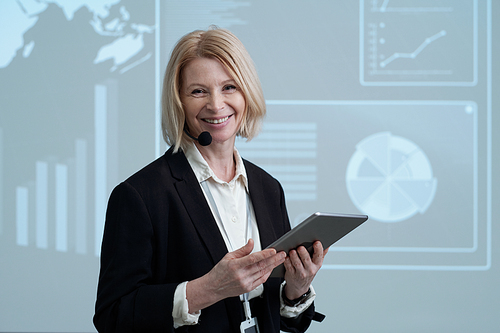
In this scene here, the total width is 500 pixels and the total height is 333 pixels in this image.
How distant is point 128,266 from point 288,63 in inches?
79.5

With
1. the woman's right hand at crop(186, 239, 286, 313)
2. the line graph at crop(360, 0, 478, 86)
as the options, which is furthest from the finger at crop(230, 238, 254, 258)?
the line graph at crop(360, 0, 478, 86)

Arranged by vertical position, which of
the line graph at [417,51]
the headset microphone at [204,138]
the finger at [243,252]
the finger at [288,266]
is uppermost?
the line graph at [417,51]

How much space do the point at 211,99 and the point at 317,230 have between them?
19.1 inches

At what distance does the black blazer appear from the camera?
1.06 metres

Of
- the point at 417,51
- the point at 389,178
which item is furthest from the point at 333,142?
the point at 417,51

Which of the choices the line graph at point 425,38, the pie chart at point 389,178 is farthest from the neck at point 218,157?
the line graph at point 425,38

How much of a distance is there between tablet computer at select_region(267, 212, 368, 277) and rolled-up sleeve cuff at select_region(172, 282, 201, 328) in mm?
248

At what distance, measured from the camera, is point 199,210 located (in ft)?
3.87

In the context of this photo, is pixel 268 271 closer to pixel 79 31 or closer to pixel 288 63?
pixel 288 63

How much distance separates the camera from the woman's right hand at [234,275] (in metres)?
0.96

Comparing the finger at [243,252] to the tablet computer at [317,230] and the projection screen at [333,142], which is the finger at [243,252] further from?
the projection screen at [333,142]

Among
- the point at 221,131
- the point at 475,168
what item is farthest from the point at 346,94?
the point at 221,131

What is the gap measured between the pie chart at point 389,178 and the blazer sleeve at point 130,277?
75.3 inches

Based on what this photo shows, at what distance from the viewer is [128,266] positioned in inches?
42.4
